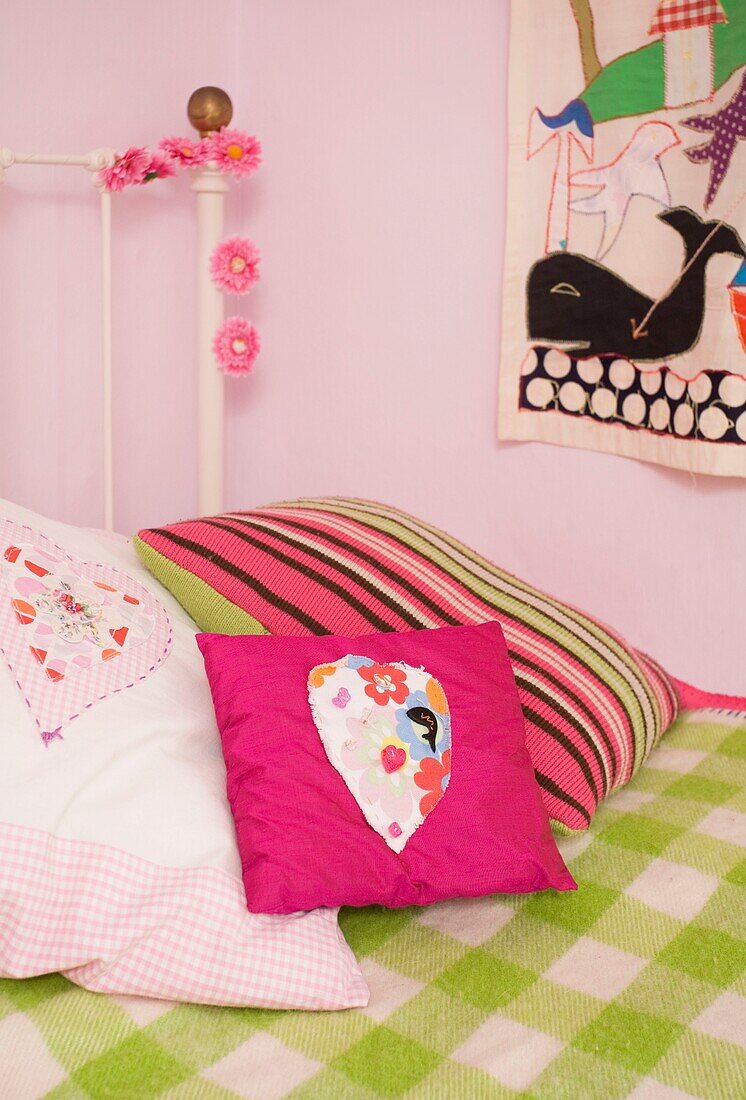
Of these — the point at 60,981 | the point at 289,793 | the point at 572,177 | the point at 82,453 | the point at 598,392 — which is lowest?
the point at 60,981

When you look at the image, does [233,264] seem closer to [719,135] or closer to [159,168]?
[159,168]

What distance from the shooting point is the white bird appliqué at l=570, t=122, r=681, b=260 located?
1612 mm

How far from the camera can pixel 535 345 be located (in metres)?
1.81

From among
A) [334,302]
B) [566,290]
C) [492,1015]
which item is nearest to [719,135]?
[566,290]

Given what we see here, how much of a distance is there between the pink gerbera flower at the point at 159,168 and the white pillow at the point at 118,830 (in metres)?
0.84

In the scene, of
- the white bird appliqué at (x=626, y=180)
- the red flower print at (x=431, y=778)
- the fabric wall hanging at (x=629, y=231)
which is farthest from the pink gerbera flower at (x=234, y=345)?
the red flower print at (x=431, y=778)

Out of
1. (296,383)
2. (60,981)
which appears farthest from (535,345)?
(60,981)

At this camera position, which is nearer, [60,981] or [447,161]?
[60,981]

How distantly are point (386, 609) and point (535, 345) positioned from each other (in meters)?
0.69

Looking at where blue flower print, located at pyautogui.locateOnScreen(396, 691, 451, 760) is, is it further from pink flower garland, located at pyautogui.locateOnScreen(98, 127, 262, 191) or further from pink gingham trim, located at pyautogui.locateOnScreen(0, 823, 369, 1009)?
pink flower garland, located at pyautogui.locateOnScreen(98, 127, 262, 191)

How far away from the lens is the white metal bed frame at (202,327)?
176 centimetres

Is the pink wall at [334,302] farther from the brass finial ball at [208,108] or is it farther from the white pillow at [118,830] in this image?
the white pillow at [118,830]

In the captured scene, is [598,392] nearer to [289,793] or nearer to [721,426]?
[721,426]

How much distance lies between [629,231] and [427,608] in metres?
0.72
